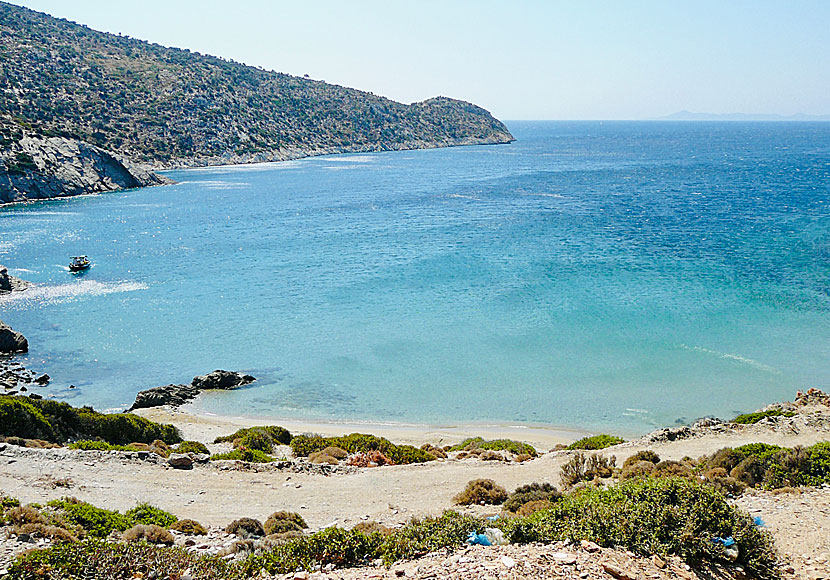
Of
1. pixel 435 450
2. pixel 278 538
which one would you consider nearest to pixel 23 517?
pixel 278 538

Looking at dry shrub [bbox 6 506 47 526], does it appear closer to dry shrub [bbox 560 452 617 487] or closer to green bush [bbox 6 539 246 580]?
green bush [bbox 6 539 246 580]

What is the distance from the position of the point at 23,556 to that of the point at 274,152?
157423 millimetres

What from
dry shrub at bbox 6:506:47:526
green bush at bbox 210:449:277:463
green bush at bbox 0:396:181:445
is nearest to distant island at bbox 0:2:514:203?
green bush at bbox 0:396:181:445

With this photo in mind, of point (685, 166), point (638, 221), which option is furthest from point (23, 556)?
point (685, 166)

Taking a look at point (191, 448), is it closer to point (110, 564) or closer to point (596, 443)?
point (110, 564)

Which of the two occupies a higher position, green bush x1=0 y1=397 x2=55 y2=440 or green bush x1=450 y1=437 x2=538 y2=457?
green bush x1=0 y1=397 x2=55 y2=440

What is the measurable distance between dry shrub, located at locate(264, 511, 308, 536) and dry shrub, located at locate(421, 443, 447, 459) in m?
7.69

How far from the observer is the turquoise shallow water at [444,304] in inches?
1123

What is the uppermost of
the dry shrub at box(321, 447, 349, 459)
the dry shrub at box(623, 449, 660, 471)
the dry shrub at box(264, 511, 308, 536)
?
the dry shrub at box(264, 511, 308, 536)

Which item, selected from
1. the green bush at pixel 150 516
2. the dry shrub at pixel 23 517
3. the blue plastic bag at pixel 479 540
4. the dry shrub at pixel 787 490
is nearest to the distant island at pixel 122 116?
the green bush at pixel 150 516

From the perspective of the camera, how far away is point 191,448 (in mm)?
19484

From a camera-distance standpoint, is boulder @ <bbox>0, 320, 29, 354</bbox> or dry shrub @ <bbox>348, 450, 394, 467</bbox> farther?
boulder @ <bbox>0, 320, 29, 354</bbox>

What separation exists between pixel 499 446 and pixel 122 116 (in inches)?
5428

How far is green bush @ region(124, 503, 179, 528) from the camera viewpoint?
1244 cm
